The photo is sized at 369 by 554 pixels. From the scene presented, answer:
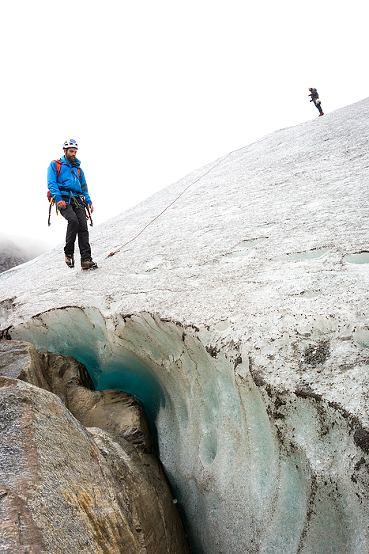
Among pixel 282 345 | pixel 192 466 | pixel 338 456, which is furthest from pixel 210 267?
pixel 338 456

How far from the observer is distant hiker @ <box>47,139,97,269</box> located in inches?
180

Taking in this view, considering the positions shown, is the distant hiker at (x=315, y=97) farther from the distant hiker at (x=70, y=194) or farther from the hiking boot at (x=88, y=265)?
the hiking boot at (x=88, y=265)

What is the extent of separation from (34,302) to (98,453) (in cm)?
252

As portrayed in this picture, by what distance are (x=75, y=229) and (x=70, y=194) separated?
0.54 metres

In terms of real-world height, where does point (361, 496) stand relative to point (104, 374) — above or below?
below

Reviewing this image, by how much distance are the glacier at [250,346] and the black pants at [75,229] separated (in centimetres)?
37

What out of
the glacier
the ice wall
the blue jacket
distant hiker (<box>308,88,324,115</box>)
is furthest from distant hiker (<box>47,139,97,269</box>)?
distant hiker (<box>308,88,324,115</box>)

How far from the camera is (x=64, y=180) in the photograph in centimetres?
466

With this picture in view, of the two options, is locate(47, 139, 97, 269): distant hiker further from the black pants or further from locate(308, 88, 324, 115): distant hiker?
locate(308, 88, 324, 115): distant hiker

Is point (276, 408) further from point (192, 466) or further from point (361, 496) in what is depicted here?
point (192, 466)

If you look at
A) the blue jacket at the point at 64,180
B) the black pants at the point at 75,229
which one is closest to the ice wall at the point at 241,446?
the black pants at the point at 75,229

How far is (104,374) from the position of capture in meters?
3.81

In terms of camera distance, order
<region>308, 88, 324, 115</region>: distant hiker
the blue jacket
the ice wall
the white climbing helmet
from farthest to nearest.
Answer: <region>308, 88, 324, 115</region>: distant hiker, the white climbing helmet, the blue jacket, the ice wall

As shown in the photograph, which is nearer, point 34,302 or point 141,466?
point 141,466
